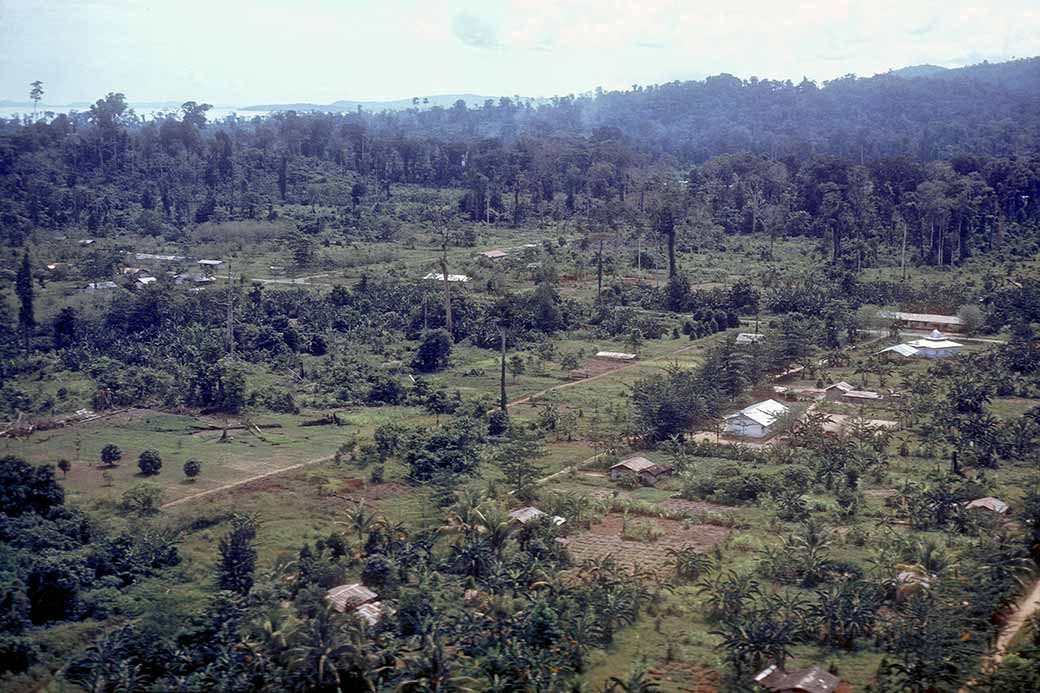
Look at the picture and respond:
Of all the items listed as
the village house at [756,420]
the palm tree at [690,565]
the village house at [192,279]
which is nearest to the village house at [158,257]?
the village house at [192,279]

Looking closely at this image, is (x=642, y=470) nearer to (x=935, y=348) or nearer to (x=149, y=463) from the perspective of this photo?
(x=149, y=463)

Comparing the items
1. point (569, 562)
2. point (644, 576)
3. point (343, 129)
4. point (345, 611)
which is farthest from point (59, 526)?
point (343, 129)

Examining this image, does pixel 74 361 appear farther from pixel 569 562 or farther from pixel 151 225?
pixel 151 225

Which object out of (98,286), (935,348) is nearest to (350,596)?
(935,348)

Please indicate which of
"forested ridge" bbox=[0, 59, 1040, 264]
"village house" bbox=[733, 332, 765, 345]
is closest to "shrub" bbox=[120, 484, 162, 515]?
"village house" bbox=[733, 332, 765, 345]

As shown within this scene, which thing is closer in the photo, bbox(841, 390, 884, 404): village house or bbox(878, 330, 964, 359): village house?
bbox(841, 390, 884, 404): village house

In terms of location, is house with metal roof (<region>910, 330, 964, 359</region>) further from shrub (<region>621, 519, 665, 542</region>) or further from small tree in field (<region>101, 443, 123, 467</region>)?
small tree in field (<region>101, 443, 123, 467</region>)

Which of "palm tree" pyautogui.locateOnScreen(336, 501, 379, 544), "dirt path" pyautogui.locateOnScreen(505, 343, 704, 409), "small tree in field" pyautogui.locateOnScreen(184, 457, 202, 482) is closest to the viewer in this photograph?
"palm tree" pyautogui.locateOnScreen(336, 501, 379, 544)
